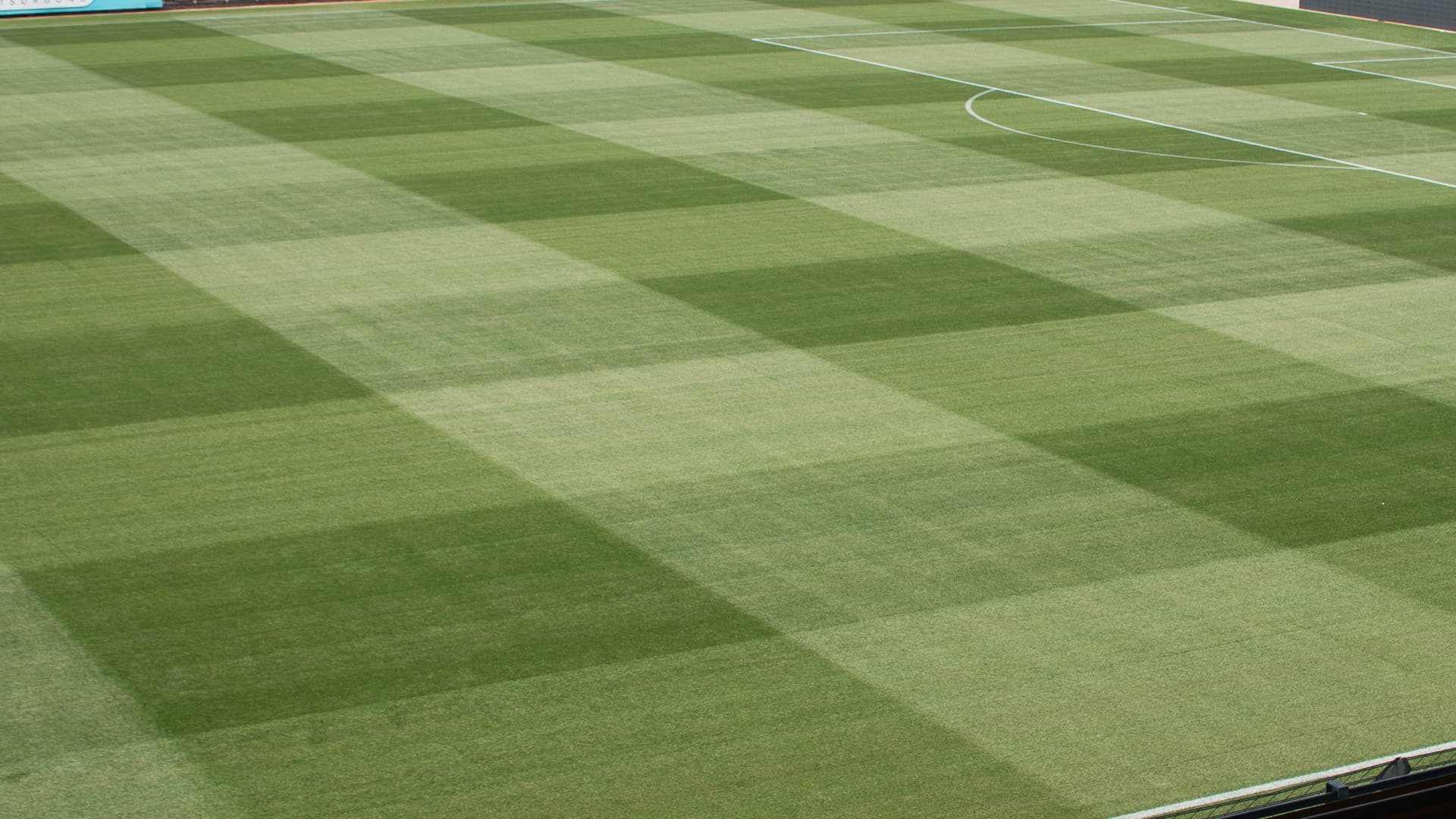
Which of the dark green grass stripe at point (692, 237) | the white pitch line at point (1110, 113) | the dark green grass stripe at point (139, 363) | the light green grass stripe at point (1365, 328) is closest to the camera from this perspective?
the dark green grass stripe at point (139, 363)

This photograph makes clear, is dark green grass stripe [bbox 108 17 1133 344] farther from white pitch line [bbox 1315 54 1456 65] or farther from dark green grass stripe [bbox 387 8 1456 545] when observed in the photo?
white pitch line [bbox 1315 54 1456 65]

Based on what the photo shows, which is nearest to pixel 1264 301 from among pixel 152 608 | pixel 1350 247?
pixel 1350 247

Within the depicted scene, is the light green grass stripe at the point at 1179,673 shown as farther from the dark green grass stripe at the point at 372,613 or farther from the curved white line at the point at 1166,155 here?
the curved white line at the point at 1166,155

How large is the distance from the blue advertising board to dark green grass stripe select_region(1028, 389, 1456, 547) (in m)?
29.5

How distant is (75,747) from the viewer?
9164 mm

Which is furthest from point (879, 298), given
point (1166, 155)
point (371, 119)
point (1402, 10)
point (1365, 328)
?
point (1402, 10)

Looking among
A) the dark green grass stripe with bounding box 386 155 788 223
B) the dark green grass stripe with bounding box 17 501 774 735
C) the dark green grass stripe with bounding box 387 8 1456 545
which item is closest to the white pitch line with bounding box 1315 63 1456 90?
the dark green grass stripe with bounding box 386 155 788 223

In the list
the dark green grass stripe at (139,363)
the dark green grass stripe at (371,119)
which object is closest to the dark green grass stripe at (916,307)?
the dark green grass stripe at (139,363)

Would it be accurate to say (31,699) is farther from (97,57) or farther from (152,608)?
(97,57)

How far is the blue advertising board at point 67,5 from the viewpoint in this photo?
120ft

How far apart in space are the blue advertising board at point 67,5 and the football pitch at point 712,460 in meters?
12.2

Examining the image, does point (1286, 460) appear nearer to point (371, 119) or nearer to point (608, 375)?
point (608, 375)

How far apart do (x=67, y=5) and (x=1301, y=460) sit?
30983mm

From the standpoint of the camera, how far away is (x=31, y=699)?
A: 31.7ft
